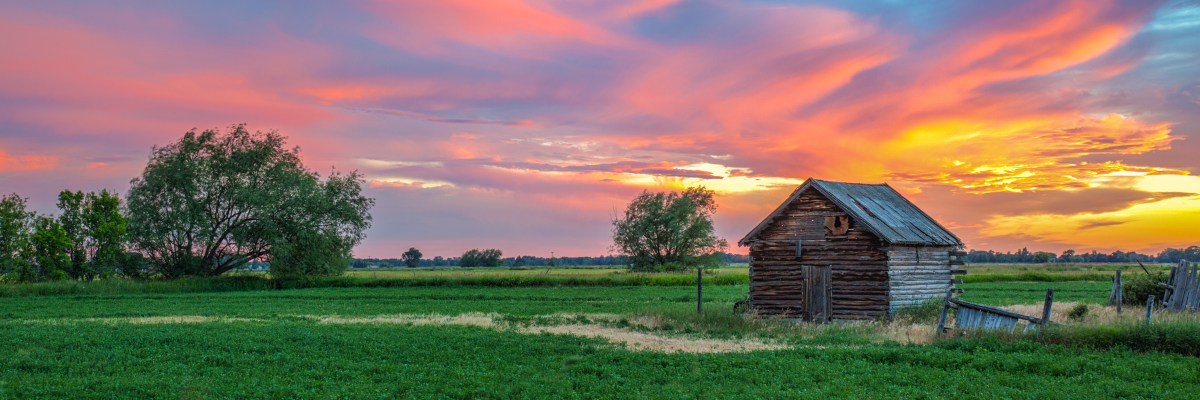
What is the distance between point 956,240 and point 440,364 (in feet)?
83.8

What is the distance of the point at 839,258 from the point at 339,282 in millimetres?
47933

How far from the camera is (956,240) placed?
31.5 meters

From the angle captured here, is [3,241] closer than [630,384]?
No

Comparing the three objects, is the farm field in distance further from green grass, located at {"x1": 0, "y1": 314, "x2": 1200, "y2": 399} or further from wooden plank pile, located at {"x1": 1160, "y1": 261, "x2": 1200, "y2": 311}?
wooden plank pile, located at {"x1": 1160, "y1": 261, "x2": 1200, "y2": 311}

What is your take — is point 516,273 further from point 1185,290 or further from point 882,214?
point 1185,290

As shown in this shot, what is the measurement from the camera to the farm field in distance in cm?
1329

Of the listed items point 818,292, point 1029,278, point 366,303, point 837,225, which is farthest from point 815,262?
point 1029,278

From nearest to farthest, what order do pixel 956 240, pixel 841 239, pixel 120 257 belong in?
pixel 841 239 → pixel 956 240 → pixel 120 257

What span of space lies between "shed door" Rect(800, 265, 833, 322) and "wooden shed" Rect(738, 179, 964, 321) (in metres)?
0.04

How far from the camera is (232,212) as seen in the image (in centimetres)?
6631

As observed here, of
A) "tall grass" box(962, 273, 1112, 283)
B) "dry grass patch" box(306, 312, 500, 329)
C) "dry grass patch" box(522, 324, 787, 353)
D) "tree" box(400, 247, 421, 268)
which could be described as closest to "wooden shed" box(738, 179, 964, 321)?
"dry grass patch" box(522, 324, 787, 353)

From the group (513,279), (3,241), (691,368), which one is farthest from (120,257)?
(691,368)

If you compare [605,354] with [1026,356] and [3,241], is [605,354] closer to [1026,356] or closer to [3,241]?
[1026,356]

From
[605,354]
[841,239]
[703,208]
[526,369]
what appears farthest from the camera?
[703,208]
